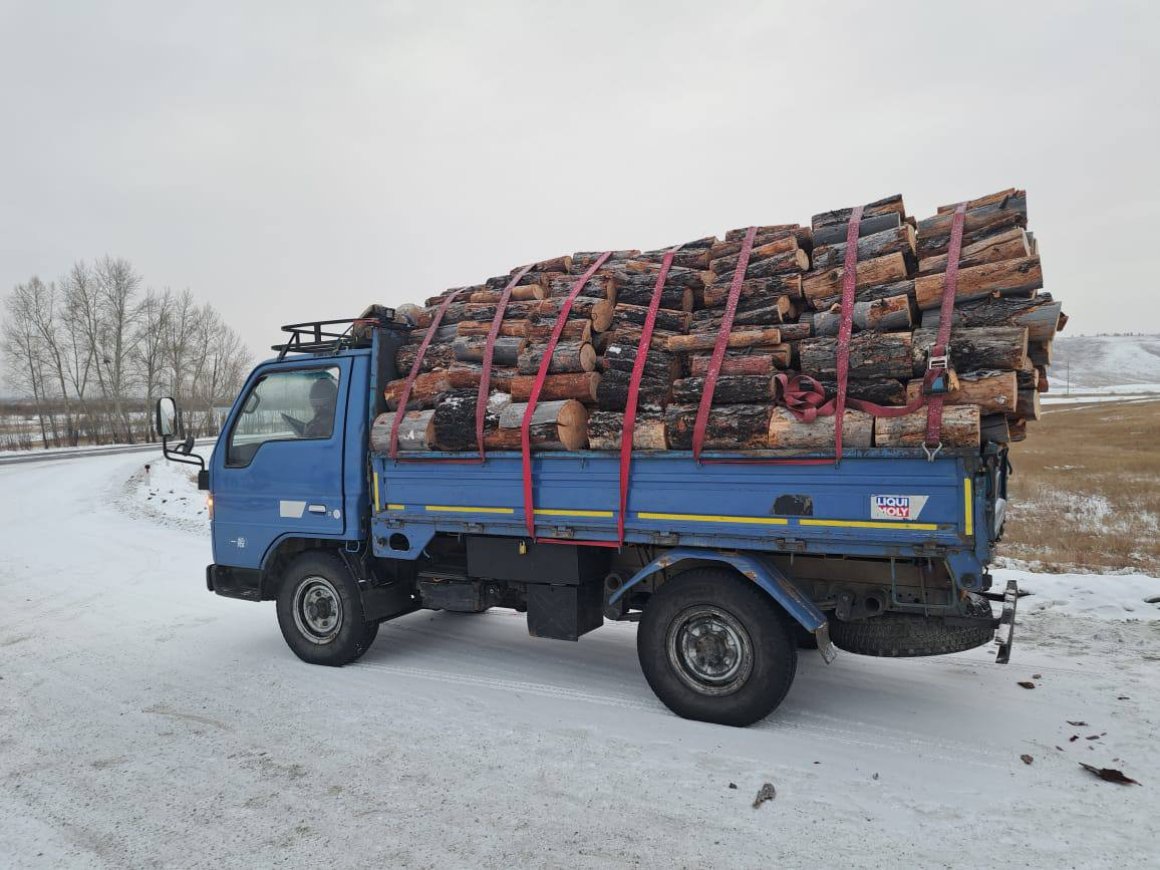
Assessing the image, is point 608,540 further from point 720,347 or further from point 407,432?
point 407,432

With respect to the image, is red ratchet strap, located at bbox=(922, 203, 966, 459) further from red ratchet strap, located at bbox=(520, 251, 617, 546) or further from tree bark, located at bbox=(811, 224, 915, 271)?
red ratchet strap, located at bbox=(520, 251, 617, 546)

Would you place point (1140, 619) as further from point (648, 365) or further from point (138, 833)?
point (138, 833)

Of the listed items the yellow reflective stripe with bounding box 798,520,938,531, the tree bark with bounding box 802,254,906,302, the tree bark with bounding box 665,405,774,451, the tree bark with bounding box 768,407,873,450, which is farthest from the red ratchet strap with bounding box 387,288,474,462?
the tree bark with bounding box 802,254,906,302

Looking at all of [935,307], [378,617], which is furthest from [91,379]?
[935,307]

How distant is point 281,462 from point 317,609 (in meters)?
1.20

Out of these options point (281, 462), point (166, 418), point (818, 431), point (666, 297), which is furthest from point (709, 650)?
point (166, 418)

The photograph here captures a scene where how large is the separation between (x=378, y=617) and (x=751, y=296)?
362 cm

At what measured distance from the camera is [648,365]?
15.3 feet

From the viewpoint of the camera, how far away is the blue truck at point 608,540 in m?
3.88

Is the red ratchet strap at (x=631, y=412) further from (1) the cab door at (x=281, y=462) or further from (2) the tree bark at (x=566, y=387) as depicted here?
(1) the cab door at (x=281, y=462)

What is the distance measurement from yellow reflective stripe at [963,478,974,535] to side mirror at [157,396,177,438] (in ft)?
17.9

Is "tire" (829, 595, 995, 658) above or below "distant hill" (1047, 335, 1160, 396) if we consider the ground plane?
below

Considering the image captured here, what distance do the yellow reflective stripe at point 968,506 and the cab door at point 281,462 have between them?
165 inches

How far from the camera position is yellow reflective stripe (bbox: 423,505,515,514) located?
487 centimetres
